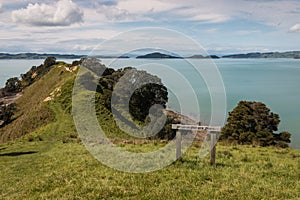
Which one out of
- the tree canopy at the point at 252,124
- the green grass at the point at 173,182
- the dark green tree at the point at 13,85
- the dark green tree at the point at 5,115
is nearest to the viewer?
the green grass at the point at 173,182

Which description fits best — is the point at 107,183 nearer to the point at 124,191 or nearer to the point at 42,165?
the point at 124,191

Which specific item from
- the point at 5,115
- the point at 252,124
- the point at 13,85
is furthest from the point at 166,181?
the point at 13,85

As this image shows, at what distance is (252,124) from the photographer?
38875 millimetres

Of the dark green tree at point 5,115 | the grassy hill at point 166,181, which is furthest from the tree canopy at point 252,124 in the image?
the dark green tree at point 5,115

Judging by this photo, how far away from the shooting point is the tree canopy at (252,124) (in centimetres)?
3672

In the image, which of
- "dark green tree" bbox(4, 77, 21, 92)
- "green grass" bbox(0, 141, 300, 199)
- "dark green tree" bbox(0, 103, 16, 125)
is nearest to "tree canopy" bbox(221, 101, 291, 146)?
"green grass" bbox(0, 141, 300, 199)

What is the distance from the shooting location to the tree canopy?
120ft

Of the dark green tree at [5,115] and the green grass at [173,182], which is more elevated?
the green grass at [173,182]

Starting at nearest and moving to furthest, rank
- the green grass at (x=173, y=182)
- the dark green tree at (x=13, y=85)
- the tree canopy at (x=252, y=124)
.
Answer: the green grass at (x=173, y=182) < the tree canopy at (x=252, y=124) < the dark green tree at (x=13, y=85)

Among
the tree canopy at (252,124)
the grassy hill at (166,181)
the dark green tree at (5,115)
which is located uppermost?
the grassy hill at (166,181)

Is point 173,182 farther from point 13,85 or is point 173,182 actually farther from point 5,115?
point 13,85

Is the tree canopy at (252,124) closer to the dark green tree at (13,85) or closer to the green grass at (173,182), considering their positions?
the green grass at (173,182)

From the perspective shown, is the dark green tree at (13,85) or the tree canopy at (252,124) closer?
the tree canopy at (252,124)

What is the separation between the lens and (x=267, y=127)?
3809cm
